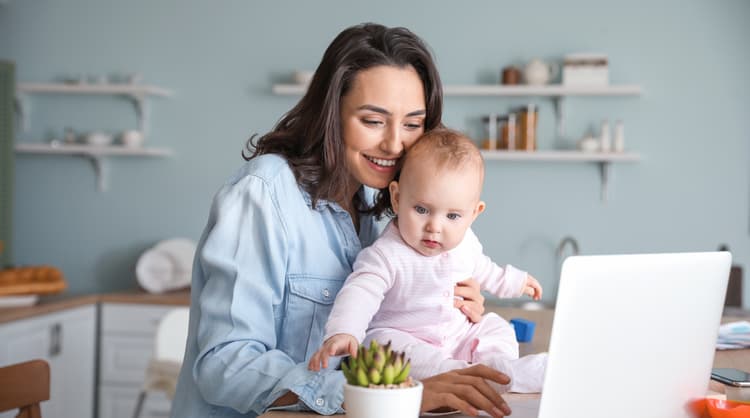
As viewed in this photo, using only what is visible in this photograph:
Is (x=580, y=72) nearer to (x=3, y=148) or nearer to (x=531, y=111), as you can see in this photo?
(x=531, y=111)

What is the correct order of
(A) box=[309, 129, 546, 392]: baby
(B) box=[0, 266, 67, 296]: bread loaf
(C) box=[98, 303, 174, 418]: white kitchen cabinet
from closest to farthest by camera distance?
(A) box=[309, 129, 546, 392]: baby < (B) box=[0, 266, 67, 296]: bread loaf < (C) box=[98, 303, 174, 418]: white kitchen cabinet

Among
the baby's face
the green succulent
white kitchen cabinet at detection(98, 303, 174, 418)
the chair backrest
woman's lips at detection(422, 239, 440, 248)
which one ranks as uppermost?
the baby's face

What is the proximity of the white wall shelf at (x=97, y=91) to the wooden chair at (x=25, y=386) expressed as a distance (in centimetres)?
284

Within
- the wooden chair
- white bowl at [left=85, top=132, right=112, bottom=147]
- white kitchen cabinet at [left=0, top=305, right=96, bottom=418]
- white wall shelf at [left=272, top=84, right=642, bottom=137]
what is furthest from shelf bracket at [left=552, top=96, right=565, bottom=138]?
the wooden chair

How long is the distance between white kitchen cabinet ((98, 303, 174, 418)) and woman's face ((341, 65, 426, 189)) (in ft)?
8.87

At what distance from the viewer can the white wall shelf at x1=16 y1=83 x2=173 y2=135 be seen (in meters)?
4.39

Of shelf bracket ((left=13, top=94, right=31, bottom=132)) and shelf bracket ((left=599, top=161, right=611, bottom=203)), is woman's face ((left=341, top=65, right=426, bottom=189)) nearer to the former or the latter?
shelf bracket ((left=599, top=161, right=611, bottom=203))

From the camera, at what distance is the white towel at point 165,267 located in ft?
13.7

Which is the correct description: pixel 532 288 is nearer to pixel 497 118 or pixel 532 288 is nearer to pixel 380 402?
pixel 380 402

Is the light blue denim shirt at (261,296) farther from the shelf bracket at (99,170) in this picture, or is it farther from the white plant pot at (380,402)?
the shelf bracket at (99,170)

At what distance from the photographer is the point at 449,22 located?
432 cm

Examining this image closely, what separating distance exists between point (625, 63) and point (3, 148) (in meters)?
3.27

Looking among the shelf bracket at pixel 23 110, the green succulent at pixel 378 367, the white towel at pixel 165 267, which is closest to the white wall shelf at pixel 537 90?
the white towel at pixel 165 267

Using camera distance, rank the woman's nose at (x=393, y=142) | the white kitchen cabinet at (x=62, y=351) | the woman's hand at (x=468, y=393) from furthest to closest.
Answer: the white kitchen cabinet at (x=62, y=351) → the woman's nose at (x=393, y=142) → the woman's hand at (x=468, y=393)
